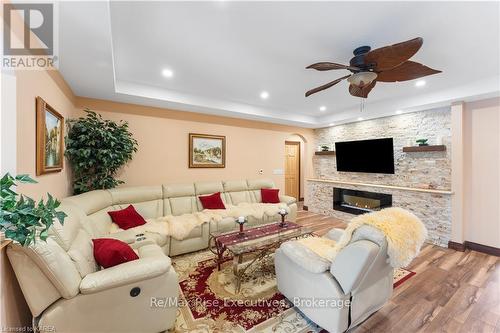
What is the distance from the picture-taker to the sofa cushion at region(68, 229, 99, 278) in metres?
1.52

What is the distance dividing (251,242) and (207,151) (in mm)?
2518

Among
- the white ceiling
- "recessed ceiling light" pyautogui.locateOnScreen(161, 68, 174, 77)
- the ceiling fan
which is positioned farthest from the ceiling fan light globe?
"recessed ceiling light" pyautogui.locateOnScreen(161, 68, 174, 77)

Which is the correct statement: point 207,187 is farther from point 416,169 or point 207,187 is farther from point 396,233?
point 416,169

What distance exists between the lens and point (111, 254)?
1655 mm

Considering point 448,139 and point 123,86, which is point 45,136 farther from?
point 448,139

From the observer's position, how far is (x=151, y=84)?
3375 millimetres

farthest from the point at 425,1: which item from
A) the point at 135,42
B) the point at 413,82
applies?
the point at 135,42

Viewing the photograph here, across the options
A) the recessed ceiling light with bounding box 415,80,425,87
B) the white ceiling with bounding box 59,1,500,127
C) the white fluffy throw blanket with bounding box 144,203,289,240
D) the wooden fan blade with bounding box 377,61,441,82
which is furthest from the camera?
the recessed ceiling light with bounding box 415,80,425,87

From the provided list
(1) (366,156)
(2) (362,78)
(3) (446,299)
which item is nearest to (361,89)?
(2) (362,78)

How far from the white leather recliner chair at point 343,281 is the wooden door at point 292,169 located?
187 inches

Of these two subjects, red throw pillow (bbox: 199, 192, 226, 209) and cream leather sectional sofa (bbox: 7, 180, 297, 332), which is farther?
red throw pillow (bbox: 199, 192, 226, 209)

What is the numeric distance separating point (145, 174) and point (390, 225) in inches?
151

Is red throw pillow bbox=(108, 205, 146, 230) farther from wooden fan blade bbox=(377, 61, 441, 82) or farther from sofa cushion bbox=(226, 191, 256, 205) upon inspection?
wooden fan blade bbox=(377, 61, 441, 82)

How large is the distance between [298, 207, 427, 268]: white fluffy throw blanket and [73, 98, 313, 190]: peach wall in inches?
131
